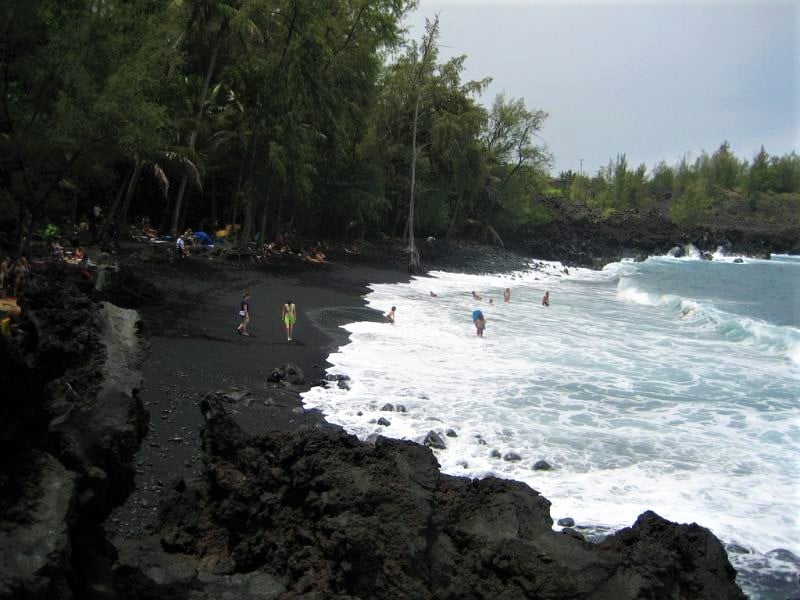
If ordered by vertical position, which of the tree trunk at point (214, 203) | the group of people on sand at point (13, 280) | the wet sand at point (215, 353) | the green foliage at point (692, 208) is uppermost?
the green foliage at point (692, 208)

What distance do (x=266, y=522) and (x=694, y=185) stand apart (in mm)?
120039

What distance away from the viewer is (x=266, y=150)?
1205 inches

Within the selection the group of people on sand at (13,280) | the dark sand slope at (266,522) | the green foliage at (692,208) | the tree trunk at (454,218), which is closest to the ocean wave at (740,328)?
the dark sand slope at (266,522)

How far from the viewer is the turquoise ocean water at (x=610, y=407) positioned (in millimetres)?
8945

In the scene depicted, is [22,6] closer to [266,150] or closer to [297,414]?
[297,414]

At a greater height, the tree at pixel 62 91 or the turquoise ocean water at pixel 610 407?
the tree at pixel 62 91

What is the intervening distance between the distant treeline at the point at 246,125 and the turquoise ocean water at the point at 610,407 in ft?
26.1

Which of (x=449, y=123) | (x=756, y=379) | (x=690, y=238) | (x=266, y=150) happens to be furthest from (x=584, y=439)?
(x=690, y=238)

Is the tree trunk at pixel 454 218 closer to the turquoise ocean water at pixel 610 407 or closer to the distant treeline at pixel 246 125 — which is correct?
the distant treeline at pixel 246 125

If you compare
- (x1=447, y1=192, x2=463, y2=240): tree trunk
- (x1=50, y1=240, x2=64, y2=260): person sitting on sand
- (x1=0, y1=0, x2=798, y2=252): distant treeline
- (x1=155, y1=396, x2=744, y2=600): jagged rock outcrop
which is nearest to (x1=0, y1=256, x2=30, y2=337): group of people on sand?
(x1=0, y1=0, x2=798, y2=252): distant treeline

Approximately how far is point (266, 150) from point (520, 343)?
54.9 ft

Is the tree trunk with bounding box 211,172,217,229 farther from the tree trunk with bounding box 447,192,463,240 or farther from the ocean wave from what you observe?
the ocean wave

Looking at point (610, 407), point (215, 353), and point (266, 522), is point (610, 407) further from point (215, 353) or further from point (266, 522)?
point (266, 522)

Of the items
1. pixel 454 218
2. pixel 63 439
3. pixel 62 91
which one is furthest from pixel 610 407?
pixel 454 218
